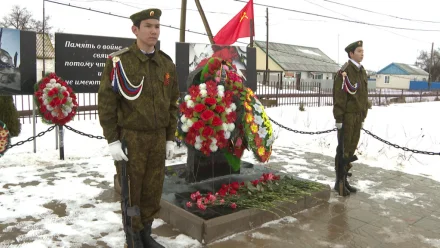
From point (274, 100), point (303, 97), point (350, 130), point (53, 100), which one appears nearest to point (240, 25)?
point (274, 100)

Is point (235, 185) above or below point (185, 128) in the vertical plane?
below

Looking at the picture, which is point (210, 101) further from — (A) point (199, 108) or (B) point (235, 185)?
(B) point (235, 185)

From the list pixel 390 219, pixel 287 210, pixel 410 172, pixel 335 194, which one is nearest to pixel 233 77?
pixel 287 210

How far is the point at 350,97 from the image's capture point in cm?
524

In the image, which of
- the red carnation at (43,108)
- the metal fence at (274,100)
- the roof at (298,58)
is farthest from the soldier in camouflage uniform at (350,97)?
the roof at (298,58)

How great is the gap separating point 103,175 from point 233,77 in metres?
A: 2.79

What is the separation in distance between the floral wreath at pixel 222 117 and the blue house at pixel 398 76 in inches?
2367

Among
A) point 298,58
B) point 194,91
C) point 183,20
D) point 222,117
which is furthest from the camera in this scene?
point 298,58

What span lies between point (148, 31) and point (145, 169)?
46.8 inches

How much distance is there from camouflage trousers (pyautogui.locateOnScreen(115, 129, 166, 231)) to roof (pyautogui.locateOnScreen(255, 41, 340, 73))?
39.3 m

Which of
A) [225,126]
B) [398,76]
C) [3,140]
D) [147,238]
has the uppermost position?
[398,76]

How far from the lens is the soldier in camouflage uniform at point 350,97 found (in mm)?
5188

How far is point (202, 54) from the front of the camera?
322 inches

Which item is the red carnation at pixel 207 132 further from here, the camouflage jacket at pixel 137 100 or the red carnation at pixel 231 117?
the camouflage jacket at pixel 137 100
